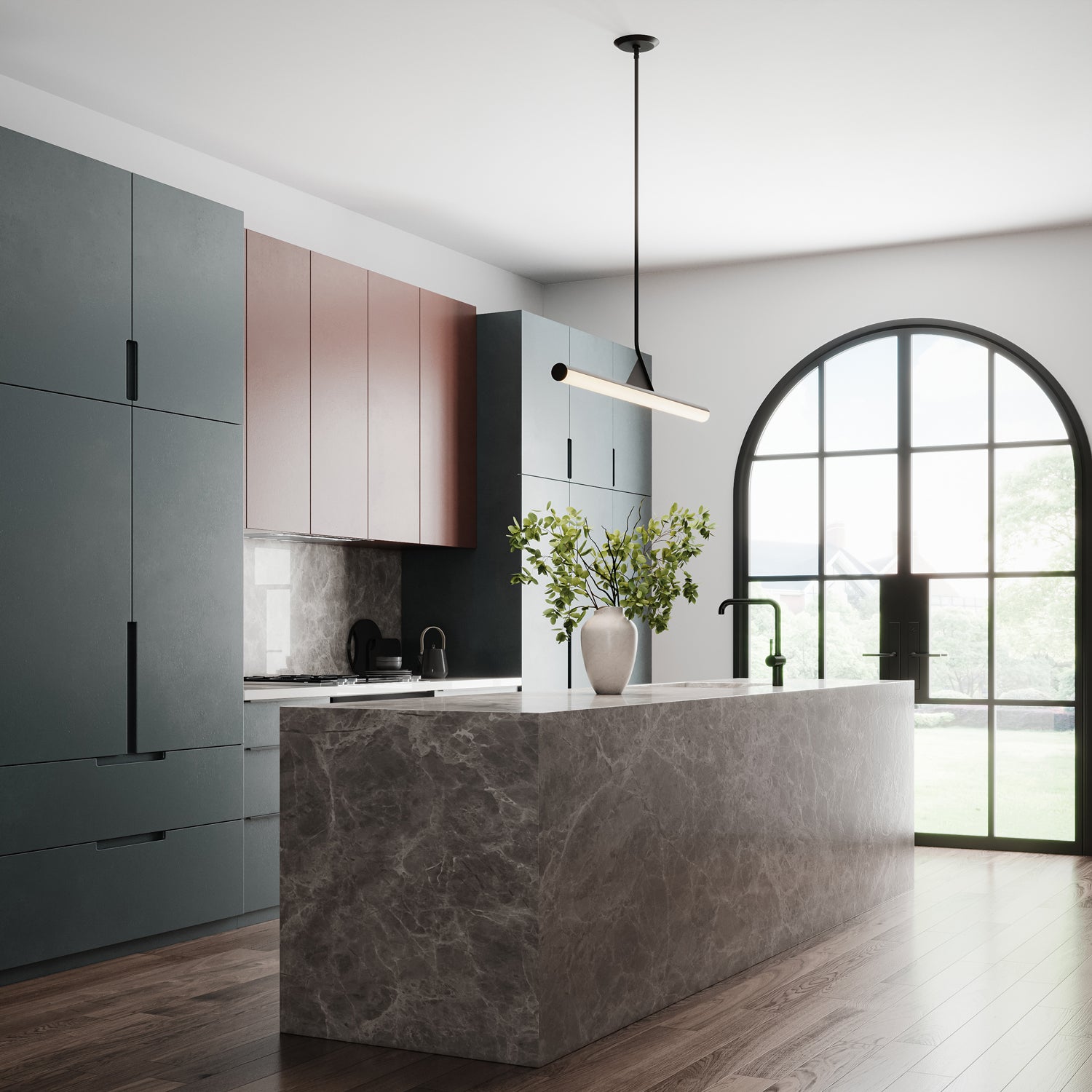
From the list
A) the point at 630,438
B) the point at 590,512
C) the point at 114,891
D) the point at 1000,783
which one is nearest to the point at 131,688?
the point at 114,891

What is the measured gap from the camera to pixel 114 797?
4035 millimetres

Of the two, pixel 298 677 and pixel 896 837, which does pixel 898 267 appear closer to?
pixel 896 837

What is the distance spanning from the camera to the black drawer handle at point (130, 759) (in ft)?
13.3

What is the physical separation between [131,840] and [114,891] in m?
0.16

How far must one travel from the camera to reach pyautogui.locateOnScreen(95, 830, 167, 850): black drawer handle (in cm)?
403

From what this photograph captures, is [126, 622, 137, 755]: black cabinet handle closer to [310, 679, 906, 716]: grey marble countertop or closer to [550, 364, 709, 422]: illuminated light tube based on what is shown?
[310, 679, 906, 716]: grey marble countertop

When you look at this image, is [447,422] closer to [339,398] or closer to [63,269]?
[339,398]

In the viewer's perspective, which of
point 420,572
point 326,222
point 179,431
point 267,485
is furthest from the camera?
point 420,572

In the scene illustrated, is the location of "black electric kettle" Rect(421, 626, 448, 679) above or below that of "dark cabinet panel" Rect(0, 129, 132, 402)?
below

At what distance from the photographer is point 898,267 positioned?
261 inches

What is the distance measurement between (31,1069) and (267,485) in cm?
232

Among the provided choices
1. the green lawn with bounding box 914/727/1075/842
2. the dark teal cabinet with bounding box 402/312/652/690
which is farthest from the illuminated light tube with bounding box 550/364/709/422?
the green lawn with bounding box 914/727/1075/842

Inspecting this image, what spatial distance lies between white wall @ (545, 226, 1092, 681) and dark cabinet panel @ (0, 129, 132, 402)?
361 centimetres

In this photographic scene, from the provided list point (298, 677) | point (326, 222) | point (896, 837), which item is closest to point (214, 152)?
point (326, 222)
